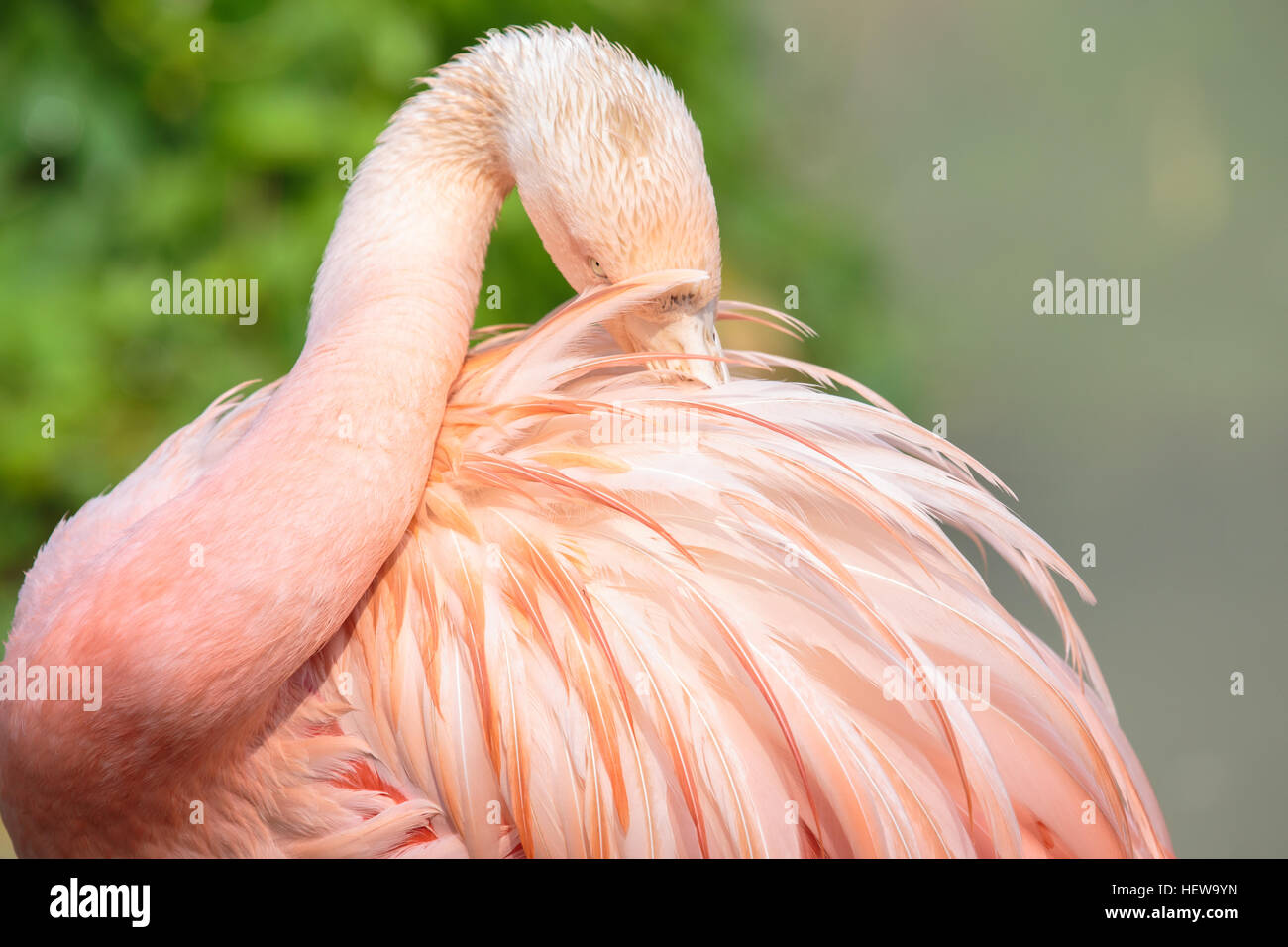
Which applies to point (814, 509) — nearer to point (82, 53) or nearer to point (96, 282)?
point (96, 282)

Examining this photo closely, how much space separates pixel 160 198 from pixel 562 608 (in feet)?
5.36

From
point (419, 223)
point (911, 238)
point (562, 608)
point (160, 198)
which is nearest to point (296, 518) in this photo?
point (562, 608)

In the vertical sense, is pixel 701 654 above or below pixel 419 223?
below

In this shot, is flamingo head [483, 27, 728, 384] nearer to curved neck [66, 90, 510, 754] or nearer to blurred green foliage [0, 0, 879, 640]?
curved neck [66, 90, 510, 754]

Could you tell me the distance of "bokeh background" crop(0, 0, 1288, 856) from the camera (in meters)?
2.00

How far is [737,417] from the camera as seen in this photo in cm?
93

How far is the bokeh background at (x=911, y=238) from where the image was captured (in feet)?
6.57

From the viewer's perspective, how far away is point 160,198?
2041mm

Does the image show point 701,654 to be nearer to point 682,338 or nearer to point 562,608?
point 562,608

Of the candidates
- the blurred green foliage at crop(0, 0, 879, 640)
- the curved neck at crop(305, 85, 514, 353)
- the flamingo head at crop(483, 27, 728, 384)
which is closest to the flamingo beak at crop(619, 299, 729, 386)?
the flamingo head at crop(483, 27, 728, 384)

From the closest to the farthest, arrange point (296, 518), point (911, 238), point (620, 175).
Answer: point (296, 518) < point (620, 175) < point (911, 238)

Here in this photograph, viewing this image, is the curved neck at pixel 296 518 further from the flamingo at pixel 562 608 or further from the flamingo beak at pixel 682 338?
the flamingo beak at pixel 682 338

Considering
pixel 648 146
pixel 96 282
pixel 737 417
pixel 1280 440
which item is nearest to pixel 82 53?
pixel 96 282
